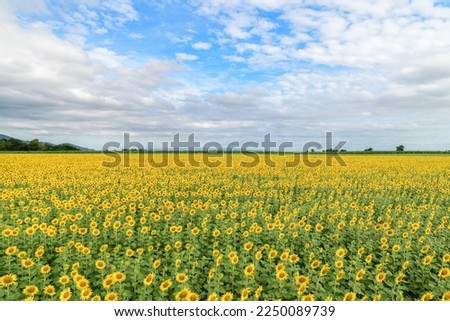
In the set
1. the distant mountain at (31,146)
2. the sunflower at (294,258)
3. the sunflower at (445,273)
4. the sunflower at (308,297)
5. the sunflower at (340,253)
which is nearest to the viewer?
the sunflower at (308,297)

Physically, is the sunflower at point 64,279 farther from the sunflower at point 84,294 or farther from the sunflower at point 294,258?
the sunflower at point 294,258

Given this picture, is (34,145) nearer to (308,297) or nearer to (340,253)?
→ (340,253)

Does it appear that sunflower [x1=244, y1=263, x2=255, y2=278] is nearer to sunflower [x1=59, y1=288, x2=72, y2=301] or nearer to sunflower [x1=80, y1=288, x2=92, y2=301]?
sunflower [x1=80, y1=288, x2=92, y2=301]

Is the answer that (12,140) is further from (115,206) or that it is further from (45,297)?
(45,297)

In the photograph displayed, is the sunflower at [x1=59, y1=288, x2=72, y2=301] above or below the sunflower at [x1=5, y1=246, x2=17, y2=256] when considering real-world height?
below

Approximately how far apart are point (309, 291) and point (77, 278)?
157 inches

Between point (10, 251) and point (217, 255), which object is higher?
point (10, 251)

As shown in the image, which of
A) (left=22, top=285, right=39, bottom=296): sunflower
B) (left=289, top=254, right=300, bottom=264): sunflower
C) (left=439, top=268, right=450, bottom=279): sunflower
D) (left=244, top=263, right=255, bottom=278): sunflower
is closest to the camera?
(left=22, top=285, right=39, bottom=296): sunflower

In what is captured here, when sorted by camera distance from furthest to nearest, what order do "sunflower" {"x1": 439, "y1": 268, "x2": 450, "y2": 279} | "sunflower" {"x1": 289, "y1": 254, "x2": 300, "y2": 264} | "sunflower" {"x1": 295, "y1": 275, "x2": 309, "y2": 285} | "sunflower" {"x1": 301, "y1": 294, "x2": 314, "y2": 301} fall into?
"sunflower" {"x1": 289, "y1": 254, "x2": 300, "y2": 264}, "sunflower" {"x1": 439, "y1": 268, "x2": 450, "y2": 279}, "sunflower" {"x1": 295, "y1": 275, "x2": 309, "y2": 285}, "sunflower" {"x1": 301, "y1": 294, "x2": 314, "y2": 301}

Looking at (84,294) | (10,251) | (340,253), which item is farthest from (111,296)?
(340,253)

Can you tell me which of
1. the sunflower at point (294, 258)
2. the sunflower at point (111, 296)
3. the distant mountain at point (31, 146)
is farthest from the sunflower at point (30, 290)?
the distant mountain at point (31, 146)

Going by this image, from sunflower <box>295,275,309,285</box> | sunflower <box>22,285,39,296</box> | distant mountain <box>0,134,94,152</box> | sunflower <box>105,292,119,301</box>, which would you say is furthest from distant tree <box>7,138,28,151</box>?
sunflower <box>295,275,309,285</box>

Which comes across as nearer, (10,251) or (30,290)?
(30,290)
